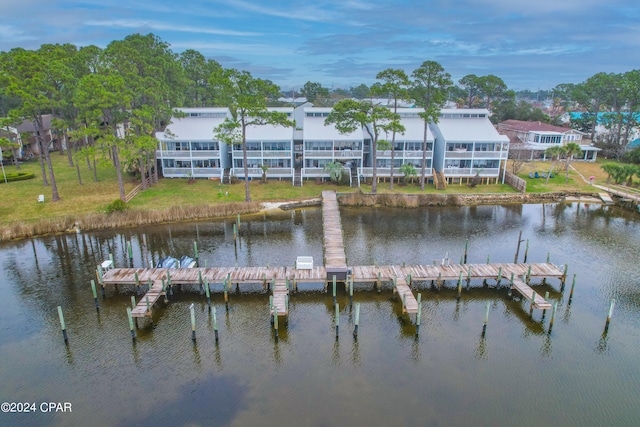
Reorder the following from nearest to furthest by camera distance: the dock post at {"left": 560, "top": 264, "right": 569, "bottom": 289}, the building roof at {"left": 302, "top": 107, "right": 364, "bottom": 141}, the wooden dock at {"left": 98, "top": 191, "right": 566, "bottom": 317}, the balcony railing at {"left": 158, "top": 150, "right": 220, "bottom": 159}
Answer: the wooden dock at {"left": 98, "top": 191, "right": 566, "bottom": 317}, the dock post at {"left": 560, "top": 264, "right": 569, "bottom": 289}, the building roof at {"left": 302, "top": 107, "right": 364, "bottom": 141}, the balcony railing at {"left": 158, "top": 150, "right": 220, "bottom": 159}

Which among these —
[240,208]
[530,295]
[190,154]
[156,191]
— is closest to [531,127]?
[240,208]

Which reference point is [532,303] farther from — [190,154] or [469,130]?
[190,154]

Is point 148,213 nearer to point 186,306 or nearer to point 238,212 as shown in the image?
point 238,212

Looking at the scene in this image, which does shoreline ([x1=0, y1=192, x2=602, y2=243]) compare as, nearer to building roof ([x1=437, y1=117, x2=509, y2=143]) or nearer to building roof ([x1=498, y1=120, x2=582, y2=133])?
building roof ([x1=437, y1=117, x2=509, y2=143])

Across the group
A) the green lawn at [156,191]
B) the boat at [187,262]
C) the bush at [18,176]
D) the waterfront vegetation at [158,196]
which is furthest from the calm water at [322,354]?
the bush at [18,176]

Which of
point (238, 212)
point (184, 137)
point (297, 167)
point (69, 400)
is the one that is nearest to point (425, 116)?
point (297, 167)

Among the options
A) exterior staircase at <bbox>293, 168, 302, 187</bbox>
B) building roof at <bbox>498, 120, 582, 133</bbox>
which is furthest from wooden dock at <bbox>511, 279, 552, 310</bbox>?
building roof at <bbox>498, 120, 582, 133</bbox>
